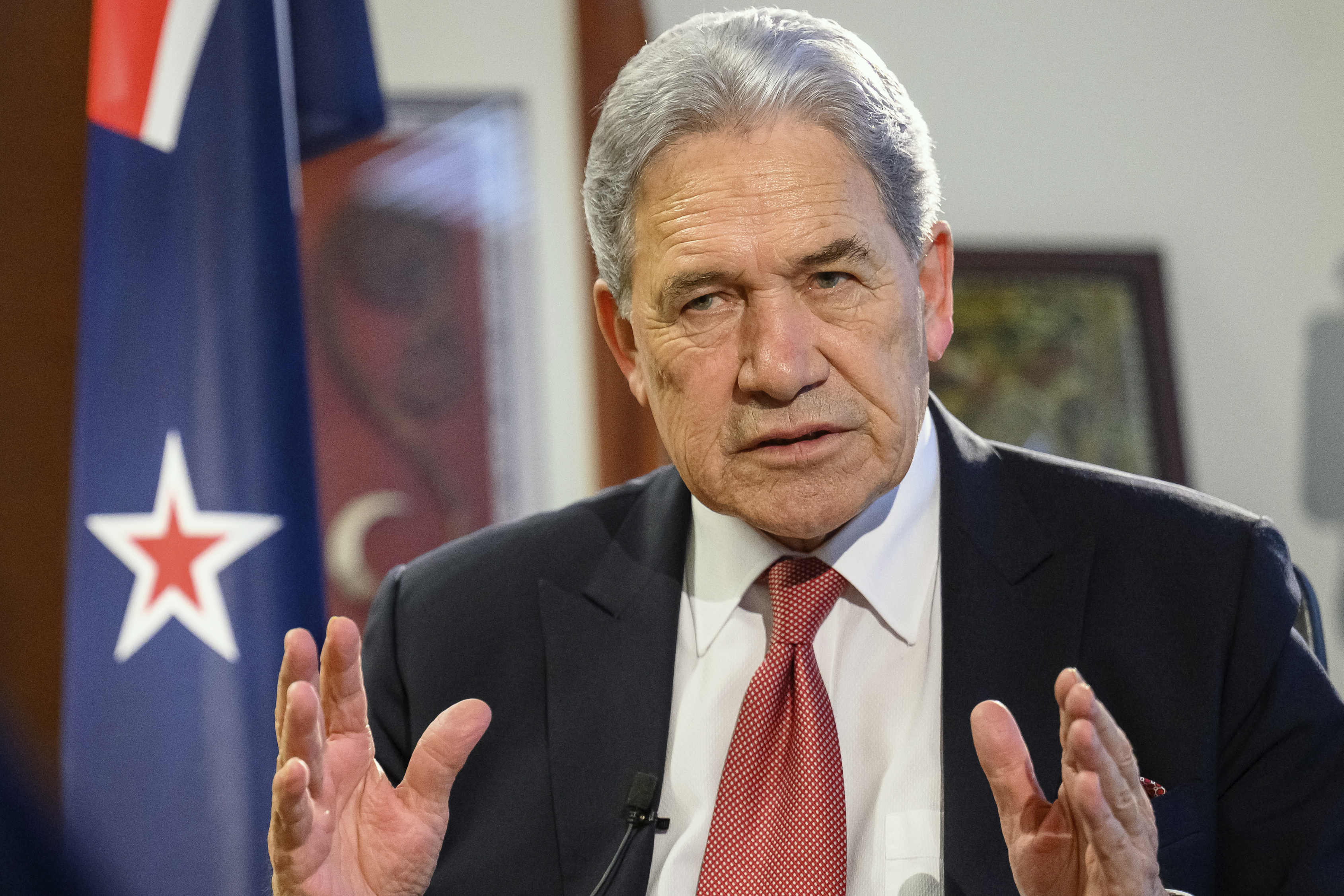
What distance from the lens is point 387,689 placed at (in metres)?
1.63

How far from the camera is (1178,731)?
132 centimetres

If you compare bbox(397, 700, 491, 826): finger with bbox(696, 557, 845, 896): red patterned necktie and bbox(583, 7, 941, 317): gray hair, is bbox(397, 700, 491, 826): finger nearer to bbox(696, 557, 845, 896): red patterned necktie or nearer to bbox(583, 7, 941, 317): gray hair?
bbox(696, 557, 845, 896): red patterned necktie

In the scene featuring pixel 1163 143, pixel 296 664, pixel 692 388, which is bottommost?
pixel 296 664

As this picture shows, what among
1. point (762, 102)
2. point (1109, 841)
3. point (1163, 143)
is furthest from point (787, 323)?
point (1163, 143)

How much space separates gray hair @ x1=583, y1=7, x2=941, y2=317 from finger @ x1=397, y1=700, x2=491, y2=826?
Answer: 0.60m

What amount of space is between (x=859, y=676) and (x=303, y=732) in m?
0.65

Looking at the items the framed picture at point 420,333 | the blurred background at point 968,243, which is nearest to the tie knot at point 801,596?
the blurred background at point 968,243

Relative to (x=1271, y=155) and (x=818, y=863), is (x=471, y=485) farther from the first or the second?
(x=1271, y=155)

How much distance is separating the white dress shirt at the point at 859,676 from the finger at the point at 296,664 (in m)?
0.49

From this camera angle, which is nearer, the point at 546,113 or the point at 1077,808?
the point at 1077,808

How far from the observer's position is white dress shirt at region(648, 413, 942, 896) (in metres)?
1.33

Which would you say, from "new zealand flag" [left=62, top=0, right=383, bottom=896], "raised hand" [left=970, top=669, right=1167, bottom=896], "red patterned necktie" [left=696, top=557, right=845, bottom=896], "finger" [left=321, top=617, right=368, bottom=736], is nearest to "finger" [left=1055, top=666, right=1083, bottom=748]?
"raised hand" [left=970, top=669, right=1167, bottom=896]

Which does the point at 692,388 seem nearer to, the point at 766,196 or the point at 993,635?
the point at 766,196

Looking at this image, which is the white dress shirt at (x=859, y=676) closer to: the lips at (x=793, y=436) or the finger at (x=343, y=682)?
the lips at (x=793, y=436)
